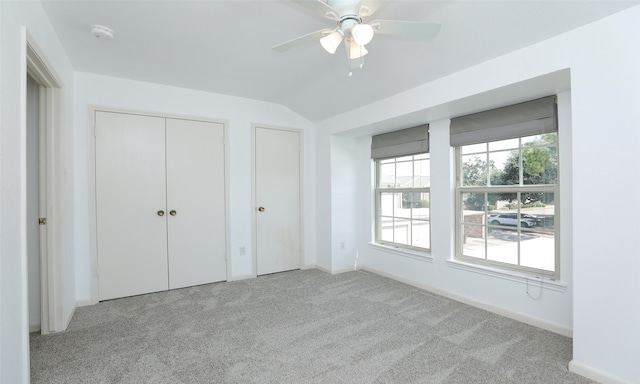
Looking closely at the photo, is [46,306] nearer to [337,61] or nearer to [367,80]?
[337,61]

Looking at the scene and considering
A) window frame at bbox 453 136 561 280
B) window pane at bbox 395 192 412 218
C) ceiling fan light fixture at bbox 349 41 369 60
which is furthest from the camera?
window pane at bbox 395 192 412 218

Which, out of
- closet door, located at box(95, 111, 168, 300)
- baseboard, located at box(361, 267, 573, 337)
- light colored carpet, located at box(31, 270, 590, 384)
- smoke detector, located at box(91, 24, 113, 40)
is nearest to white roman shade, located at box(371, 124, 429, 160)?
baseboard, located at box(361, 267, 573, 337)

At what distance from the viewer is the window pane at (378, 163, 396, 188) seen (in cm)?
425

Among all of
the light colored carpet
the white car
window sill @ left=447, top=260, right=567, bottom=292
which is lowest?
the light colored carpet

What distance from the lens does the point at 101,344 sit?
2369 mm

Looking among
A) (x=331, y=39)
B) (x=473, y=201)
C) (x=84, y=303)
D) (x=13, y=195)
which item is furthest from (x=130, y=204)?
(x=473, y=201)

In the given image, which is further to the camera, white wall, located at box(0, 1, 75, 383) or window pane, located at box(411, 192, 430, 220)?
window pane, located at box(411, 192, 430, 220)

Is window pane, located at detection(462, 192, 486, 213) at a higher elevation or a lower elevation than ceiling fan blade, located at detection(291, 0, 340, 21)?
lower

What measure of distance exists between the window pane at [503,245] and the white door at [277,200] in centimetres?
256

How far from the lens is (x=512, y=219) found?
292cm

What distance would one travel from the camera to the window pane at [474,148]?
10.3ft

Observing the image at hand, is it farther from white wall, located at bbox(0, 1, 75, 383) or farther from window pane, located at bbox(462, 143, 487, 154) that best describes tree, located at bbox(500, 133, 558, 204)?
white wall, located at bbox(0, 1, 75, 383)

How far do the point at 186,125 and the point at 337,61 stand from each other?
6.71 feet

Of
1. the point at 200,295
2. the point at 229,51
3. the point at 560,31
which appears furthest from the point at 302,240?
the point at 560,31
